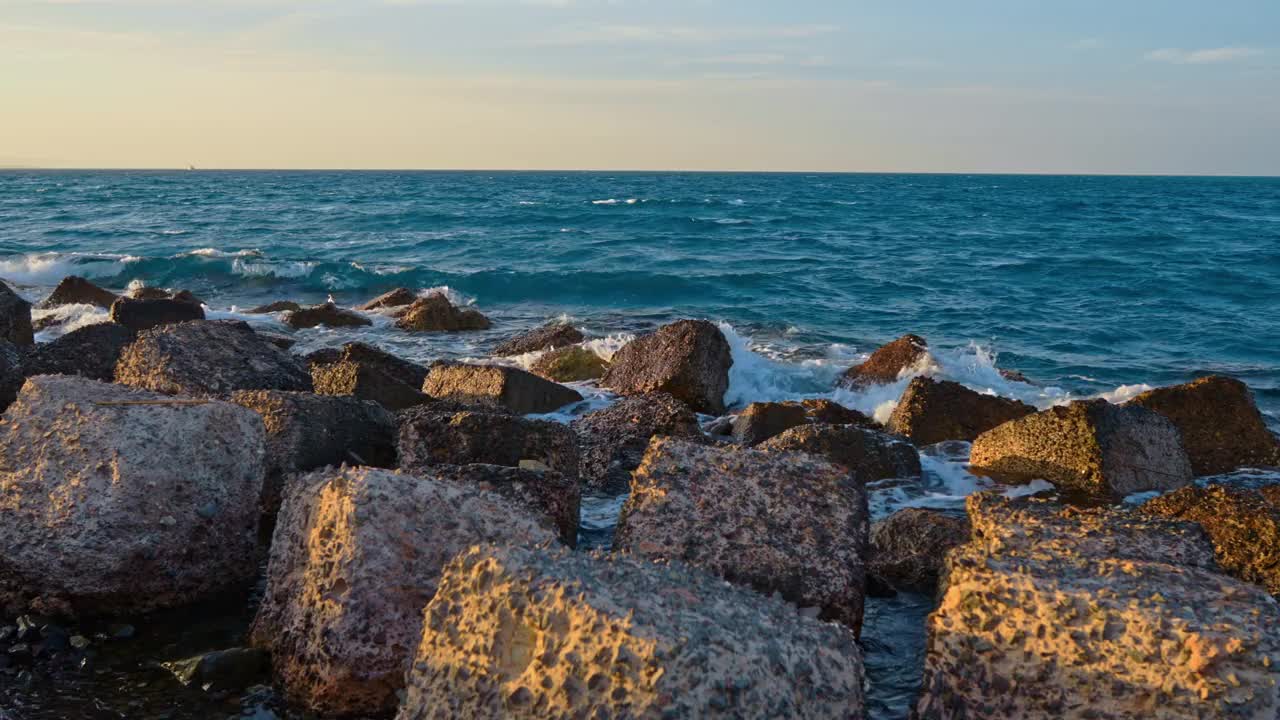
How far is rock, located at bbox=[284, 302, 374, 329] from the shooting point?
15477mm

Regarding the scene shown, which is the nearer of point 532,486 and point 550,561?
point 550,561

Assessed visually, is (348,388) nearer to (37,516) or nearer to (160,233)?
(37,516)

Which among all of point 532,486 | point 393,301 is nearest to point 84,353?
point 532,486

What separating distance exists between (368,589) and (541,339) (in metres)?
10.0

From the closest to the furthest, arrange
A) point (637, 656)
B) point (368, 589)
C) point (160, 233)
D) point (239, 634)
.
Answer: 1. point (637, 656)
2. point (368, 589)
3. point (239, 634)
4. point (160, 233)

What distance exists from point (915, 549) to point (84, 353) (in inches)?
232

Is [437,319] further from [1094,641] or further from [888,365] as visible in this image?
[1094,641]

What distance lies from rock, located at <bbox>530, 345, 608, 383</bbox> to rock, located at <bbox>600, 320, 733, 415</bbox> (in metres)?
1.08

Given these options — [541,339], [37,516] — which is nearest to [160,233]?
[541,339]

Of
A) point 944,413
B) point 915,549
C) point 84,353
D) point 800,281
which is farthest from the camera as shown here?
point 800,281

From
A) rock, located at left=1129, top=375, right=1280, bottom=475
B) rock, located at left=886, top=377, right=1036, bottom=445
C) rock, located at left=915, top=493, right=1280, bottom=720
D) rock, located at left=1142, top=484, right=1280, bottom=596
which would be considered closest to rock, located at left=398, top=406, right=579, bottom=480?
rock, located at left=915, top=493, right=1280, bottom=720

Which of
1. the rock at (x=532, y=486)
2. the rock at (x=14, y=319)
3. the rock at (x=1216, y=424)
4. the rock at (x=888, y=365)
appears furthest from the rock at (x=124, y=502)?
the rock at (x=888, y=365)

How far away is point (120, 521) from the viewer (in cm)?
435

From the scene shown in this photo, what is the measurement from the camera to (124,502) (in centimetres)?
434
